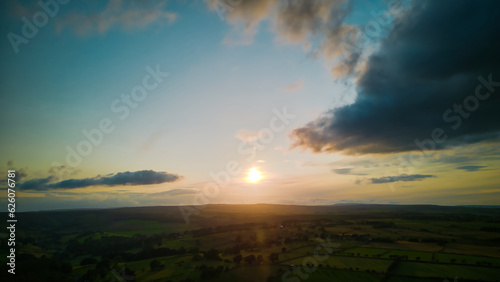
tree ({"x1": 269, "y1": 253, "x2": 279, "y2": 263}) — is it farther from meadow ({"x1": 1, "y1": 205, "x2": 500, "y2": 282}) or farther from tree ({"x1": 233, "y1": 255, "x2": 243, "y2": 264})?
tree ({"x1": 233, "y1": 255, "x2": 243, "y2": 264})

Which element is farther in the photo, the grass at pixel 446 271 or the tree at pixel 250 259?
the tree at pixel 250 259

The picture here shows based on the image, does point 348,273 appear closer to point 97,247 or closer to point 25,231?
point 97,247

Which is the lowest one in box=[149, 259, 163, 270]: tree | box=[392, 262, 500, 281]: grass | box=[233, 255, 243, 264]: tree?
box=[149, 259, 163, 270]: tree

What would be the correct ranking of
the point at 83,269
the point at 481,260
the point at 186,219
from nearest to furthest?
the point at 481,260 → the point at 83,269 → the point at 186,219

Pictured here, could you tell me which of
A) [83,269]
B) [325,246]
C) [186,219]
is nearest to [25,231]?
[83,269]

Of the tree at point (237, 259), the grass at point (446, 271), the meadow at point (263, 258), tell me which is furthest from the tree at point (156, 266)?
the grass at point (446, 271)

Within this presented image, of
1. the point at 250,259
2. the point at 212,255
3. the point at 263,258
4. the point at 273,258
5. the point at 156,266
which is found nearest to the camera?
the point at 273,258

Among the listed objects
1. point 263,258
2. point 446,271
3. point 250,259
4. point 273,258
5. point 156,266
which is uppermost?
point 446,271

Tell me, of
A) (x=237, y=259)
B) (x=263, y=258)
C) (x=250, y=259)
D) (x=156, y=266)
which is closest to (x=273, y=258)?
(x=263, y=258)

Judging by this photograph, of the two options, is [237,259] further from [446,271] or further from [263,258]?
[446,271]

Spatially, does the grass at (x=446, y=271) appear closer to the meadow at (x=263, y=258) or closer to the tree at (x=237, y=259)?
the meadow at (x=263, y=258)

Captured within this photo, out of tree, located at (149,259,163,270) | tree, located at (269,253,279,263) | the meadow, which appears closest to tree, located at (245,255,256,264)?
the meadow
